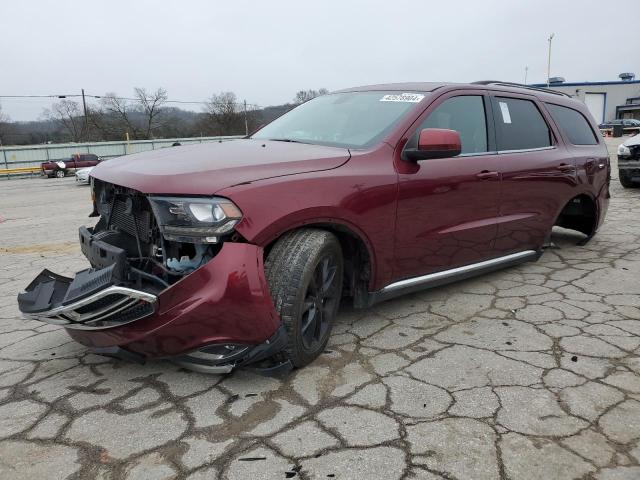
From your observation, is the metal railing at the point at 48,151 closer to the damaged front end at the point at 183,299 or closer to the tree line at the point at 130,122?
the tree line at the point at 130,122

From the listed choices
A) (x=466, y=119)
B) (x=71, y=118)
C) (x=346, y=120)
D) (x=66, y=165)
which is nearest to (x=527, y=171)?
(x=466, y=119)

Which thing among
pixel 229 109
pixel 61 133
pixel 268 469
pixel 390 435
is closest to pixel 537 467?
pixel 390 435

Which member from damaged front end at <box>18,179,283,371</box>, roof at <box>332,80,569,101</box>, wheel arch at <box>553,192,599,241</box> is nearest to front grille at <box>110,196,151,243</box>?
damaged front end at <box>18,179,283,371</box>

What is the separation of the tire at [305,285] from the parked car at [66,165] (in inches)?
1217

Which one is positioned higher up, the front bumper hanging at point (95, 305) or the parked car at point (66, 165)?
the parked car at point (66, 165)

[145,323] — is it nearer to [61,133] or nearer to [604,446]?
[604,446]

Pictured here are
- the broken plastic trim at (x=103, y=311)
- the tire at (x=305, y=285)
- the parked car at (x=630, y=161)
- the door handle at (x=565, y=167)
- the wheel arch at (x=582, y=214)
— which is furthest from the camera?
the parked car at (x=630, y=161)

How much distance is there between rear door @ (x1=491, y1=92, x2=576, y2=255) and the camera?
3.98 m

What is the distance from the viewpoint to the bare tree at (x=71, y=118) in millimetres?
44812

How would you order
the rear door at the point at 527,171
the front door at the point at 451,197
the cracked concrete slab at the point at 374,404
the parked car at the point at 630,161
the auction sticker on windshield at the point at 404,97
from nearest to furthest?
the cracked concrete slab at the point at 374,404 < the front door at the point at 451,197 < the auction sticker on windshield at the point at 404,97 < the rear door at the point at 527,171 < the parked car at the point at 630,161

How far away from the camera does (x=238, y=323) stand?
2379 mm

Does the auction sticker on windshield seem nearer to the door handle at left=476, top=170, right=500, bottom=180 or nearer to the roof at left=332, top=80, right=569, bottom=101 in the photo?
the roof at left=332, top=80, right=569, bottom=101

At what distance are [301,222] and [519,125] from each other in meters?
2.48

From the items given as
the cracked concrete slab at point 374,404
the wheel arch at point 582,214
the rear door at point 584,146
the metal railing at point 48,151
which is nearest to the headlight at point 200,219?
the cracked concrete slab at point 374,404
